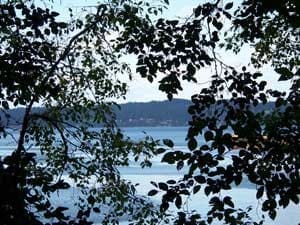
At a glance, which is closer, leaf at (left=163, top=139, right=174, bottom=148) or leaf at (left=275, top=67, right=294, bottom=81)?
leaf at (left=275, top=67, right=294, bottom=81)

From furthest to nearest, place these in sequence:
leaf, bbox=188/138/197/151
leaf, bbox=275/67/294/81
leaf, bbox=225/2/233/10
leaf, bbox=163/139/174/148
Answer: leaf, bbox=225/2/233/10 → leaf, bbox=163/139/174/148 → leaf, bbox=188/138/197/151 → leaf, bbox=275/67/294/81

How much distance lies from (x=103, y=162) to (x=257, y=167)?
347 cm

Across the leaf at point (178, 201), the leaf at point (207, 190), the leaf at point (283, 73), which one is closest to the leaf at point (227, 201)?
the leaf at point (207, 190)

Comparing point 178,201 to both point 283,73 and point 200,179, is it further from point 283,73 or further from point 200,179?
point 283,73

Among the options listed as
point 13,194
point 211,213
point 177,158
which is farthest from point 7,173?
point 211,213

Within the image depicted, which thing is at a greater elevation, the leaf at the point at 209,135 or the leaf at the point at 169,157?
the leaf at the point at 209,135

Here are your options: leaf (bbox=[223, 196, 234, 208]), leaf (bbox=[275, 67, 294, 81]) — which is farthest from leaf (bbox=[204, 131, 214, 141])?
leaf (bbox=[275, 67, 294, 81])

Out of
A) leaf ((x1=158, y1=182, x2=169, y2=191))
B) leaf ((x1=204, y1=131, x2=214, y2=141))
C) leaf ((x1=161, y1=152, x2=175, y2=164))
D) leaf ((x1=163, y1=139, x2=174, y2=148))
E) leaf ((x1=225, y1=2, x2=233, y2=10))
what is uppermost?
leaf ((x1=225, y1=2, x2=233, y2=10))

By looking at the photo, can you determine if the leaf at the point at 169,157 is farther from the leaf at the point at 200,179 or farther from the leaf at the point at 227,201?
the leaf at the point at 227,201

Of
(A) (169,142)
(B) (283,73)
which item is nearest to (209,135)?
(A) (169,142)

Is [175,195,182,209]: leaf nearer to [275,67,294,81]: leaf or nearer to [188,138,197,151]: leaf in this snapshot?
[188,138,197,151]: leaf

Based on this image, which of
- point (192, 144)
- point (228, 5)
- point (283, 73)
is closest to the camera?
point (283, 73)

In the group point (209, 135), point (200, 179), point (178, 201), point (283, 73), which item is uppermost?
point (283, 73)

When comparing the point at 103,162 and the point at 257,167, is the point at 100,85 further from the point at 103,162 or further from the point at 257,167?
the point at 257,167
